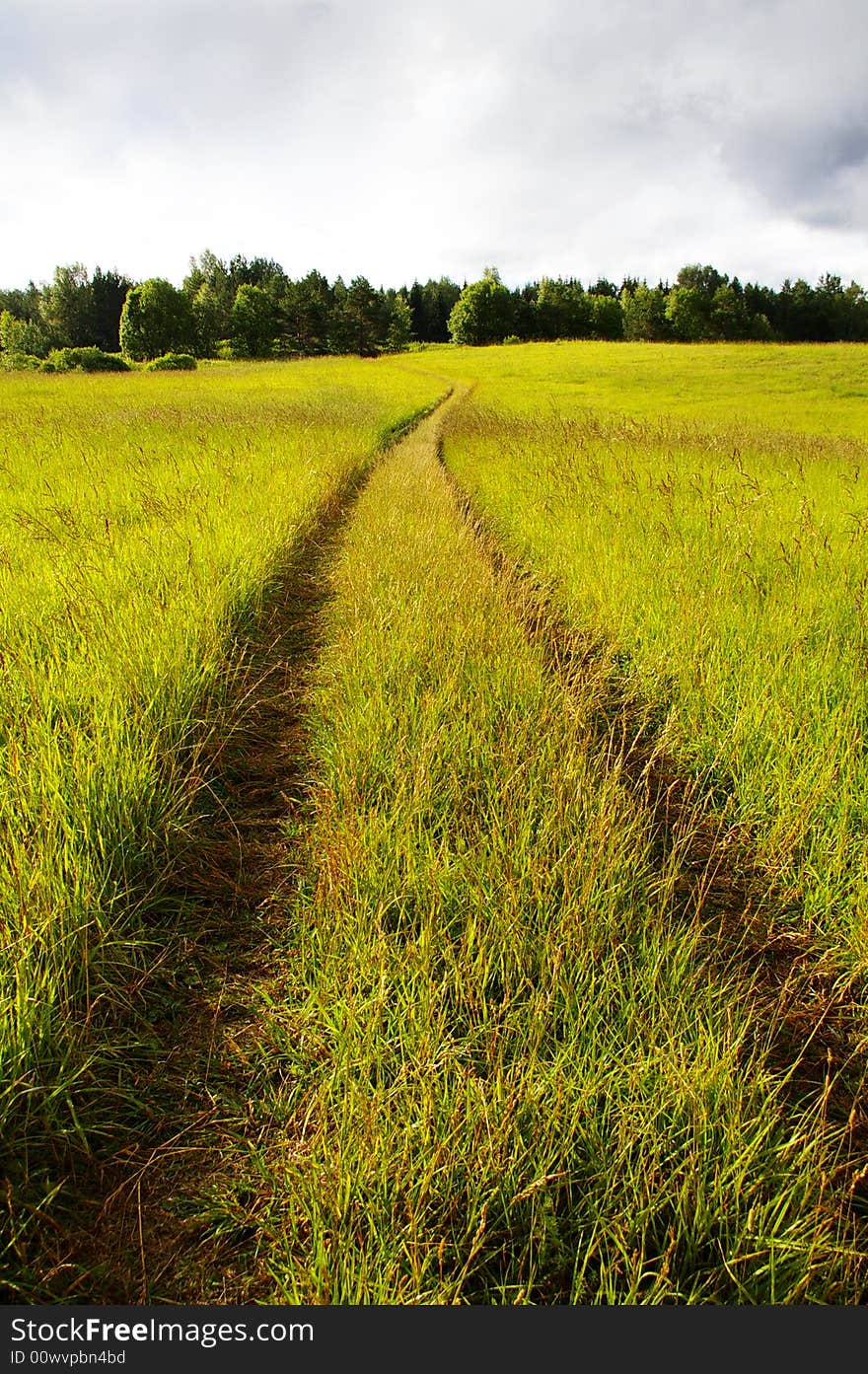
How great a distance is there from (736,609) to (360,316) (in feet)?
268

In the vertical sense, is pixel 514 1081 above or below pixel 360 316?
below

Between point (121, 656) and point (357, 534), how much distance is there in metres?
3.88

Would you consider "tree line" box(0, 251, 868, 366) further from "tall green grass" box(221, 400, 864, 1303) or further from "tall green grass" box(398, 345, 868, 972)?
"tall green grass" box(221, 400, 864, 1303)

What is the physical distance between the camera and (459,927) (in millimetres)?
1866

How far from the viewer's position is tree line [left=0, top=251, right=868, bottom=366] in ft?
223

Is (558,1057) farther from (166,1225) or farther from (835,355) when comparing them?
(835,355)

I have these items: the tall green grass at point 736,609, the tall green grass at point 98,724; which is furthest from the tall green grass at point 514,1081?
the tall green grass at point 736,609

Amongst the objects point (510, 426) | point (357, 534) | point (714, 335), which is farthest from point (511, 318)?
point (357, 534)

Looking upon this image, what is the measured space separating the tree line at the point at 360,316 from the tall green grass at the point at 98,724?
7373 centimetres

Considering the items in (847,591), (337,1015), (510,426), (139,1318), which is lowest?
(139,1318)

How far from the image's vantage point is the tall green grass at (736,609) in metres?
2.34

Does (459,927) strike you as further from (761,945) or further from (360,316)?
(360,316)

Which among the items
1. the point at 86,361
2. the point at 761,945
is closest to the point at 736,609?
the point at 761,945

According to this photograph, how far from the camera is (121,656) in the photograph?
2842 mm
